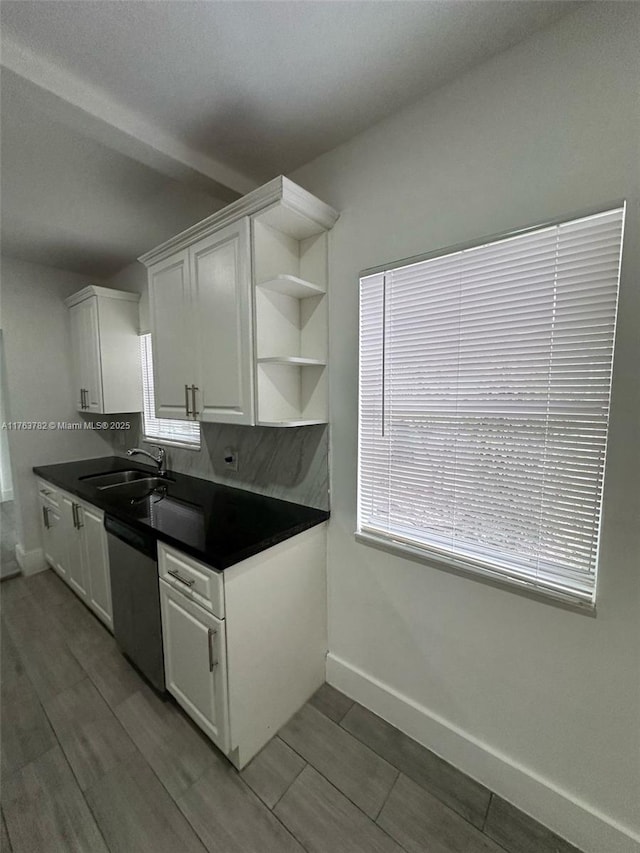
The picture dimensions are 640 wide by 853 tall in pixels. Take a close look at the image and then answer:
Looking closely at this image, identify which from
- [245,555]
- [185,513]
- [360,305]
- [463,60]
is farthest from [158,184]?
[245,555]

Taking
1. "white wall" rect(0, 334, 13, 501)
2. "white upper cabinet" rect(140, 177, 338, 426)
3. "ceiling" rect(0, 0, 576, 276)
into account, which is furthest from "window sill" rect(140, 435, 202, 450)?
"ceiling" rect(0, 0, 576, 276)

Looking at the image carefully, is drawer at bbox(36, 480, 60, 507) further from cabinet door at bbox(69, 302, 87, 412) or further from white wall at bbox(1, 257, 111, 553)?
cabinet door at bbox(69, 302, 87, 412)

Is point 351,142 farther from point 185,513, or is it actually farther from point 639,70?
point 185,513

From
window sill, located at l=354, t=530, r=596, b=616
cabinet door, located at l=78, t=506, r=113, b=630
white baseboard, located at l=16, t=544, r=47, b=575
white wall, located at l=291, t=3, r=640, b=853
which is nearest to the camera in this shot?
white wall, located at l=291, t=3, r=640, b=853

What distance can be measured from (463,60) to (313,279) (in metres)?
0.92

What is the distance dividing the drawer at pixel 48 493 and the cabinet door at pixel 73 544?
0.43 feet

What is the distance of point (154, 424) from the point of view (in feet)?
9.68

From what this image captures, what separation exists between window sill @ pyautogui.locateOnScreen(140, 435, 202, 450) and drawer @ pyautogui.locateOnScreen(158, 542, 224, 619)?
1.10 metres

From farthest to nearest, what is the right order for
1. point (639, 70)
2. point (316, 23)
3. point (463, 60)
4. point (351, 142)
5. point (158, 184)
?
point (158, 184) → point (351, 142) → point (463, 60) → point (316, 23) → point (639, 70)

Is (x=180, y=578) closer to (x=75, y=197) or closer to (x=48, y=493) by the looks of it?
(x=48, y=493)

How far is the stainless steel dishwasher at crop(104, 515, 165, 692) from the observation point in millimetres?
1598

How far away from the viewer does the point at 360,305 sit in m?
1.55

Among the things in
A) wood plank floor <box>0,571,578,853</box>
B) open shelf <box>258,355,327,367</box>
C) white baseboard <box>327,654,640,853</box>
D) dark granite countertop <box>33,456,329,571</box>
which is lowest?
wood plank floor <box>0,571,578,853</box>

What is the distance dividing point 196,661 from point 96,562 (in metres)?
1.15
